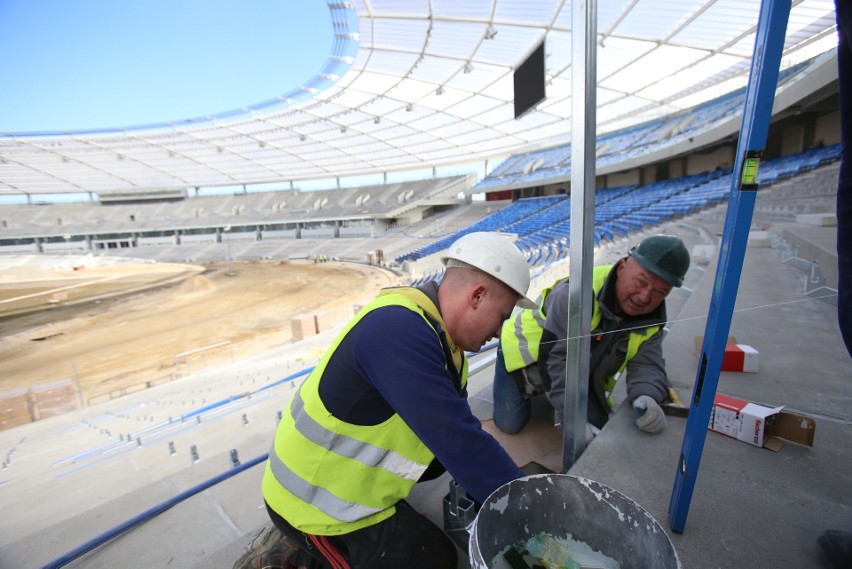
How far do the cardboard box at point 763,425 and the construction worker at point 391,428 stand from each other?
103 centimetres

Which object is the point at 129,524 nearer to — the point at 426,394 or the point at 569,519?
the point at 426,394

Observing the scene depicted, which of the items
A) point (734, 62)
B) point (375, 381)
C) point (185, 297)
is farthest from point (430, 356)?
point (185, 297)

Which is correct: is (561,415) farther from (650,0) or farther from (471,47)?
(471,47)

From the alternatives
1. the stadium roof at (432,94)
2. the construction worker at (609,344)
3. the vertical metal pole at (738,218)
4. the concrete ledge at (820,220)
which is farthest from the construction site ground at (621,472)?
the stadium roof at (432,94)

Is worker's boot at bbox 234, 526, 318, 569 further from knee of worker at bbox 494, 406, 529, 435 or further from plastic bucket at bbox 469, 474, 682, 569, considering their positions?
knee of worker at bbox 494, 406, 529, 435

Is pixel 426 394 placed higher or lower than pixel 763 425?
higher

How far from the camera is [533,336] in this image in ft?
7.53

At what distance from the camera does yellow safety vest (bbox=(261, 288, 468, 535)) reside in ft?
4.28

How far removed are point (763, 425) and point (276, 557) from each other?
6.66ft

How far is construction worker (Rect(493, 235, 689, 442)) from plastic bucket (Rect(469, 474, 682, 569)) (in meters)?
0.74

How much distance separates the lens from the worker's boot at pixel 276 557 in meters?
1.52

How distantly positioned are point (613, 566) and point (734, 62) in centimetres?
2085

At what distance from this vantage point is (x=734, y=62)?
15.0m

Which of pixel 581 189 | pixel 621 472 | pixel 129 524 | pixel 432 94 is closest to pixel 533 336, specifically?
pixel 621 472
